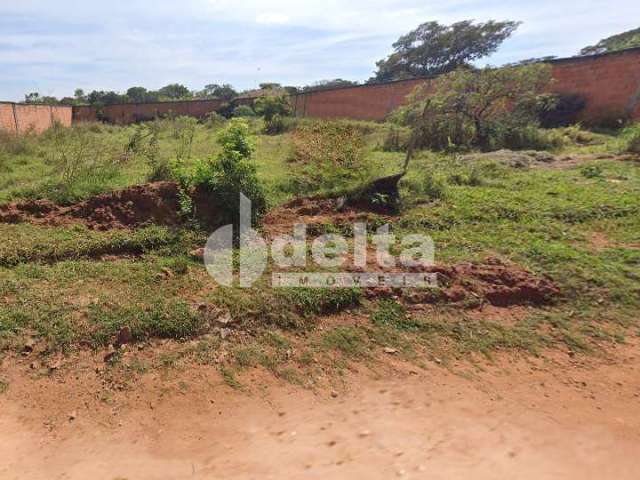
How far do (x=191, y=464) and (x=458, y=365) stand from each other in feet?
6.92

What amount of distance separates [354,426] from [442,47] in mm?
30174

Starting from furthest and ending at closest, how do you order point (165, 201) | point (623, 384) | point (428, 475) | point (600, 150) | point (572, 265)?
point (600, 150) → point (165, 201) → point (572, 265) → point (623, 384) → point (428, 475)

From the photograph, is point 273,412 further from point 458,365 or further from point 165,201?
point 165,201

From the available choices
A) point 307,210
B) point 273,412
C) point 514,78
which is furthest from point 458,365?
point 514,78

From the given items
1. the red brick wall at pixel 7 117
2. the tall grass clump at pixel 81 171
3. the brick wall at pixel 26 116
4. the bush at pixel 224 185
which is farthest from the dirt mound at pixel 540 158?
the red brick wall at pixel 7 117

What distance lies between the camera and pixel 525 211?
560 cm

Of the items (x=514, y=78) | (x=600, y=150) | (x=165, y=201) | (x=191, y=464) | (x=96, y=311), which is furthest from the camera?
(x=514, y=78)

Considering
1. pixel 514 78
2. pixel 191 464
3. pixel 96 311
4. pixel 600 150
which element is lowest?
pixel 191 464

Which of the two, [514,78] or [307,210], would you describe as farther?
[514,78]

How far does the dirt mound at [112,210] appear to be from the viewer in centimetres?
523

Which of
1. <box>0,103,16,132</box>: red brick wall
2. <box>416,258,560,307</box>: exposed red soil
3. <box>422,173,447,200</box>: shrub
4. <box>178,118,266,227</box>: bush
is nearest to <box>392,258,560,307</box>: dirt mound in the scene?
<box>416,258,560,307</box>: exposed red soil

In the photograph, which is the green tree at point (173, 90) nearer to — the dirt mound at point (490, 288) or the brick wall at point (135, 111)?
the brick wall at point (135, 111)

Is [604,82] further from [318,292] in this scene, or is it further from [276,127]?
[318,292]

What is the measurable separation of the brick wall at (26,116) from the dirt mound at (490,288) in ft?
43.4
